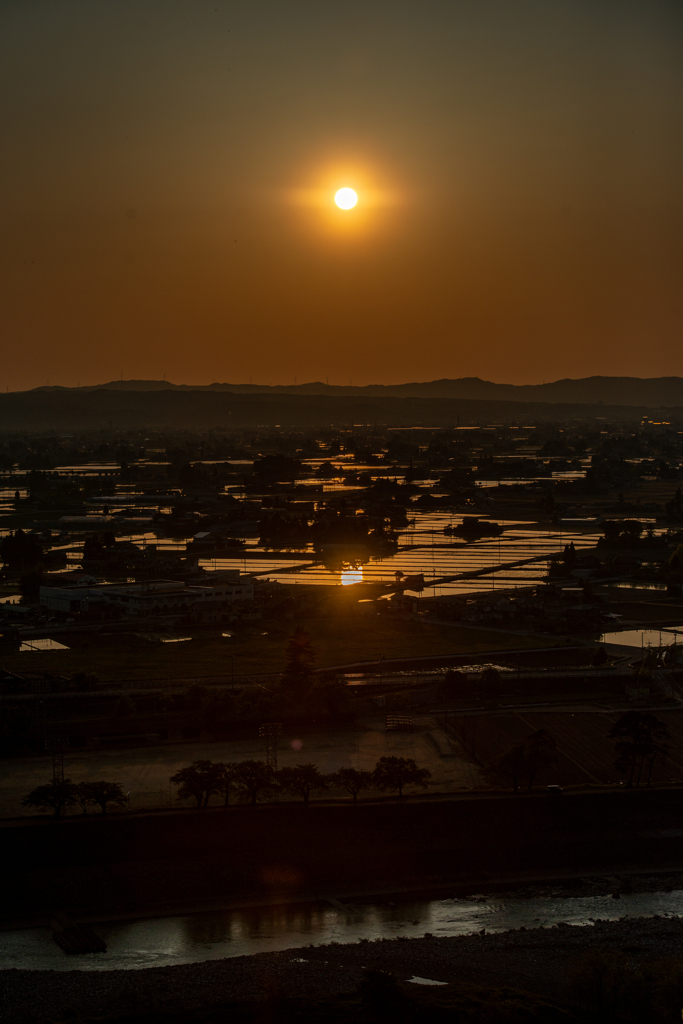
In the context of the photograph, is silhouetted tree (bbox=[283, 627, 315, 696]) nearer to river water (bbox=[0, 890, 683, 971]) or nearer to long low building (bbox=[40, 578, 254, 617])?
river water (bbox=[0, 890, 683, 971])

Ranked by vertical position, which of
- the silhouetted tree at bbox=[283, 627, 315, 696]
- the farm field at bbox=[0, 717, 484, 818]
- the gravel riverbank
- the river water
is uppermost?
the silhouetted tree at bbox=[283, 627, 315, 696]

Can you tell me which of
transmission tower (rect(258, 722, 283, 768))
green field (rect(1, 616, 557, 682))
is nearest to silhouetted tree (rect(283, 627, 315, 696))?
green field (rect(1, 616, 557, 682))

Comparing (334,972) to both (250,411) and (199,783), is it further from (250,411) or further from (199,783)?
(250,411)

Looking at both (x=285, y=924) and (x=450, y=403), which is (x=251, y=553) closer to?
(x=285, y=924)

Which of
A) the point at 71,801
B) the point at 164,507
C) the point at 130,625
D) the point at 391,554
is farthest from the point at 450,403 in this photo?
the point at 71,801

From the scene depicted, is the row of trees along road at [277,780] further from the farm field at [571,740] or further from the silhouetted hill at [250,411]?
the silhouetted hill at [250,411]
